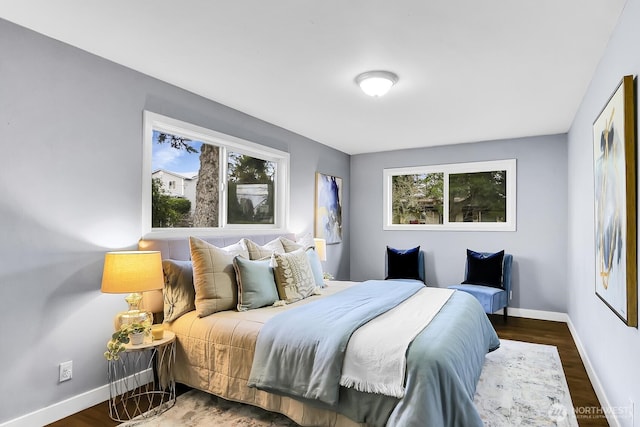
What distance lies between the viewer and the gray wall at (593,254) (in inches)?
76.4

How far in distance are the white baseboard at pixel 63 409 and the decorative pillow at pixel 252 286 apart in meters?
1.05

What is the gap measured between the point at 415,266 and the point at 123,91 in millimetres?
4314

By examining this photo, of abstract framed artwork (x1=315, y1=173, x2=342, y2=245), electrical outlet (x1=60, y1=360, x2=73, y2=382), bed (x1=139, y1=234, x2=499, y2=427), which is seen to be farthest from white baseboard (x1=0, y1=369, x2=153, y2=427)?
abstract framed artwork (x1=315, y1=173, x2=342, y2=245)

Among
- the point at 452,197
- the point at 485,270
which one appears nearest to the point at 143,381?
the point at 485,270

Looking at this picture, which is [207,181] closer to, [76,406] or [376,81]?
[376,81]

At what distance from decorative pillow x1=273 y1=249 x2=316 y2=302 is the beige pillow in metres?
0.38

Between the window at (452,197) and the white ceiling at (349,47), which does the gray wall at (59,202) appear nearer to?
the white ceiling at (349,47)

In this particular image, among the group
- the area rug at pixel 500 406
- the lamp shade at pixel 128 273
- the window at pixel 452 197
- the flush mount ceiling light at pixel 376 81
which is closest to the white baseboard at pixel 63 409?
the area rug at pixel 500 406

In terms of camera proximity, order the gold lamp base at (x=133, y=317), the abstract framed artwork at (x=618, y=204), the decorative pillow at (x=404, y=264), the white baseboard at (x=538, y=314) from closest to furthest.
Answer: the abstract framed artwork at (x=618, y=204) → the gold lamp base at (x=133, y=317) → the white baseboard at (x=538, y=314) → the decorative pillow at (x=404, y=264)

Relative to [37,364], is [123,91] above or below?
above

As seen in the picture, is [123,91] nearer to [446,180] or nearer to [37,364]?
[37,364]

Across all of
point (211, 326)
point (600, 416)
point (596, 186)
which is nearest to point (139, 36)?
point (211, 326)

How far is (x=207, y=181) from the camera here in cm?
379

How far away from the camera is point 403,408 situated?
74.0 inches
